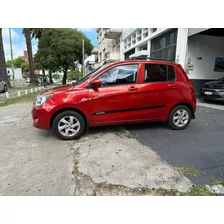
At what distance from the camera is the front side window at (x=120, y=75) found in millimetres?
3707

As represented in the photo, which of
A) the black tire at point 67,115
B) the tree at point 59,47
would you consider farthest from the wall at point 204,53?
the tree at point 59,47

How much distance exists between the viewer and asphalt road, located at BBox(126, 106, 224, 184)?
2688mm

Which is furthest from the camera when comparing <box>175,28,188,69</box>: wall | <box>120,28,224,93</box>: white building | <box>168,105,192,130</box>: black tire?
<box>120,28,224,93</box>: white building

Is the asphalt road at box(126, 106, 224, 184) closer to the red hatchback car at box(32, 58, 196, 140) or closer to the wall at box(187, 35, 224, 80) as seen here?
the red hatchback car at box(32, 58, 196, 140)

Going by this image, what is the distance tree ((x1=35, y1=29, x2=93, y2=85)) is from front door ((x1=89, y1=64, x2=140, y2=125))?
2189cm

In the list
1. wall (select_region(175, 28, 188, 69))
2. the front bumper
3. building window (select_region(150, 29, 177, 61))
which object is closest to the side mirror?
the front bumper

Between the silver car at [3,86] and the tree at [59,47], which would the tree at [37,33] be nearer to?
the tree at [59,47]

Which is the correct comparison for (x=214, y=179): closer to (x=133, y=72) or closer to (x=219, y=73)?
(x=133, y=72)

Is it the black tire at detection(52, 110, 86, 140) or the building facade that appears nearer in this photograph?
the black tire at detection(52, 110, 86, 140)

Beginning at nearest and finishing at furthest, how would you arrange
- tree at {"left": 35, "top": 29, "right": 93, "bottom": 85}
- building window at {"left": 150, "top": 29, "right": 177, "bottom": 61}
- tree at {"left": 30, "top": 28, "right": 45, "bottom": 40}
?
building window at {"left": 150, "top": 29, "right": 177, "bottom": 61} → tree at {"left": 35, "top": 29, "right": 93, "bottom": 85} → tree at {"left": 30, "top": 28, "right": 45, "bottom": 40}

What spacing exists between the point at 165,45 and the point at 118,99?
9.05m

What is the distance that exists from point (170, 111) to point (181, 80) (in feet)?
2.69

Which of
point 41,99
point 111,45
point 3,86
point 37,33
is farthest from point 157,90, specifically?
point 37,33

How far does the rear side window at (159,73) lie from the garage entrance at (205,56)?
6436 millimetres
